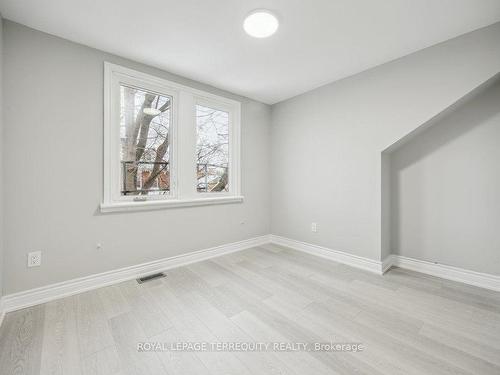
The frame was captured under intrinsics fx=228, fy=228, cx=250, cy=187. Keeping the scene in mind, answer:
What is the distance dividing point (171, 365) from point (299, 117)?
3.11m

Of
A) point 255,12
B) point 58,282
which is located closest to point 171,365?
point 58,282

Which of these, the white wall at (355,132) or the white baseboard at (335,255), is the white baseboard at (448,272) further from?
the white wall at (355,132)

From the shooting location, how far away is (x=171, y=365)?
1265 millimetres

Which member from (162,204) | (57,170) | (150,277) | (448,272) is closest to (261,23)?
(162,204)

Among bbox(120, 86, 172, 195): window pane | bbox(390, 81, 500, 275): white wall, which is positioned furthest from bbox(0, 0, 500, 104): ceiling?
bbox(390, 81, 500, 275): white wall

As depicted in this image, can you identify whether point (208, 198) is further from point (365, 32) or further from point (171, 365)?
point (365, 32)

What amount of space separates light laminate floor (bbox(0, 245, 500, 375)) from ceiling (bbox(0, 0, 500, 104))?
227cm

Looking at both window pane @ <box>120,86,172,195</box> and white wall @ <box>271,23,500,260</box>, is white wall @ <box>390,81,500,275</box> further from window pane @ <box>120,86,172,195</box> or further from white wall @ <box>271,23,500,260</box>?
window pane @ <box>120,86,172,195</box>

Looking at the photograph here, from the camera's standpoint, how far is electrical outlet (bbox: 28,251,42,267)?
73.1 inches

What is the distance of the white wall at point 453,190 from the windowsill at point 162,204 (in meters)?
2.11

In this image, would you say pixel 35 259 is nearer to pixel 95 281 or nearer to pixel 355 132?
pixel 95 281

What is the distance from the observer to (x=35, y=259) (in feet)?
6.15

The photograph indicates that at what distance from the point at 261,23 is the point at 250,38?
0.24m

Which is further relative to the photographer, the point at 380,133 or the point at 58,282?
the point at 380,133
